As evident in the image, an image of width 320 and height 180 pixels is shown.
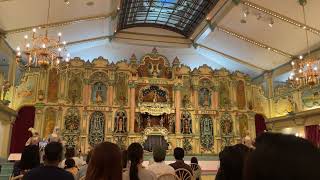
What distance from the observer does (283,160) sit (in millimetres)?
681

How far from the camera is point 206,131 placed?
1584 centimetres

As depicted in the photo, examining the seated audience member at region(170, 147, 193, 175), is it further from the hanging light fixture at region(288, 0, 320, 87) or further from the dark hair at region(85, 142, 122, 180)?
the hanging light fixture at region(288, 0, 320, 87)

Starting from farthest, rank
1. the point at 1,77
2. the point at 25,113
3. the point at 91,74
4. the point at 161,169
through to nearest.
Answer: the point at 91,74, the point at 25,113, the point at 1,77, the point at 161,169

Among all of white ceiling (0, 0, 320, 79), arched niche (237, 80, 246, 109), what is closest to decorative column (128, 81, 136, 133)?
white ceiling (0, 0, 320, 79)

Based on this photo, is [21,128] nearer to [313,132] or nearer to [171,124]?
[171,124]

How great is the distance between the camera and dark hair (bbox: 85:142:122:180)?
213 centimetres

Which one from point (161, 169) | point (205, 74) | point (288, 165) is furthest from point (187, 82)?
point (288, 165)

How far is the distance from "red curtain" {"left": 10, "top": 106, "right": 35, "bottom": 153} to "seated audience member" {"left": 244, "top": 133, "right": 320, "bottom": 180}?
1455 centimetres

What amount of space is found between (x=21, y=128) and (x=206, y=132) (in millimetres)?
8853

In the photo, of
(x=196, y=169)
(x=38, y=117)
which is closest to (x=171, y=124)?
(x=38, y=117)

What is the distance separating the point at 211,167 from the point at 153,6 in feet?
28.5

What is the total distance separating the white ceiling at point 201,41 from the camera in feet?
36.7

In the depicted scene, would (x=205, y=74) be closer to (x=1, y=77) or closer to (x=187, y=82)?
(x=187, y=82)

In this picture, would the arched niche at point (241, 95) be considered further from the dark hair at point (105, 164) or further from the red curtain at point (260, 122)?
the dark hair at point (105, 164)
